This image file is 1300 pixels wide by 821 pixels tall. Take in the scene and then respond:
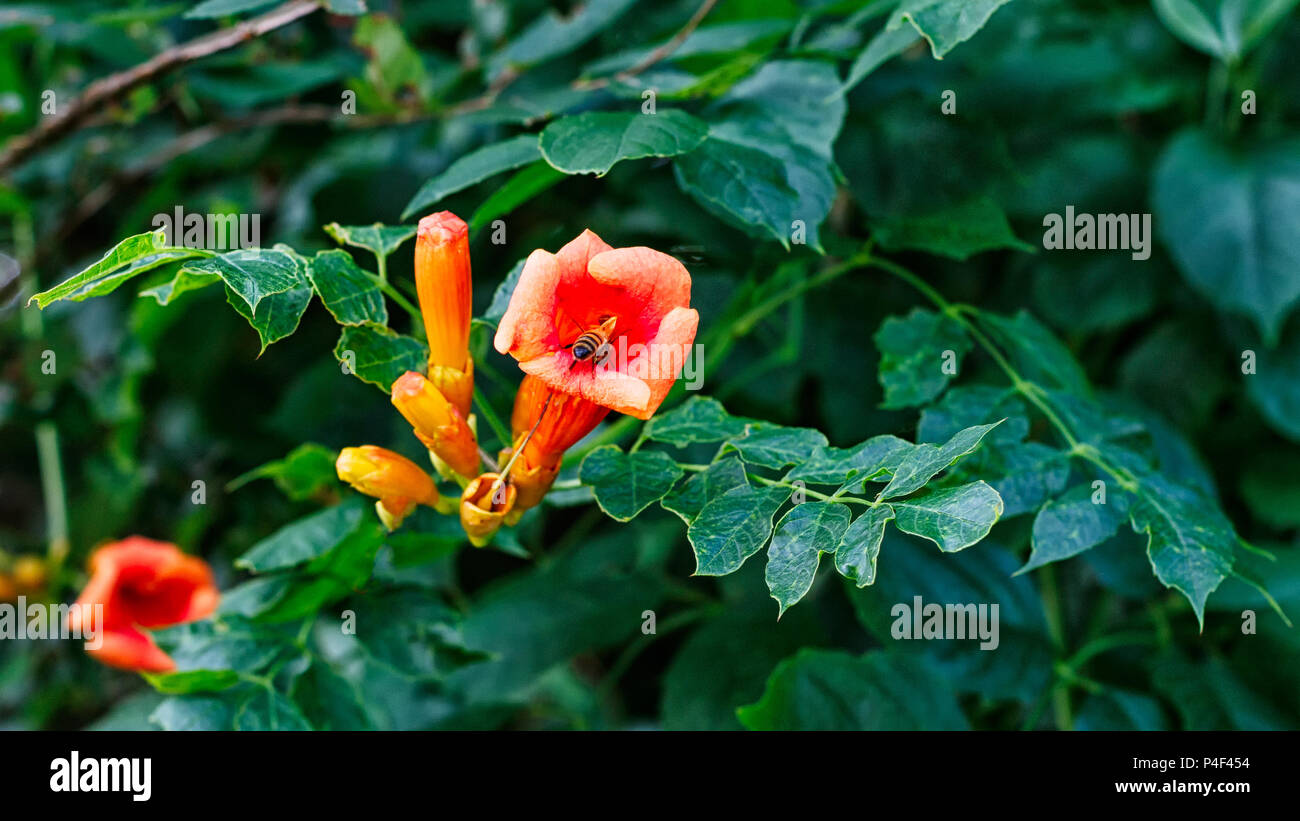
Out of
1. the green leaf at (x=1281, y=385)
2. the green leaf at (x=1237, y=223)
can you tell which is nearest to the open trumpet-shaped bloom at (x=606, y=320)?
the green leaf at (x=1237, y=223)

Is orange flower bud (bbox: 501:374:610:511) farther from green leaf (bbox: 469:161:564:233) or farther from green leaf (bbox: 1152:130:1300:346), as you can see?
green leaf (bbox: 1152:130:1300:346)

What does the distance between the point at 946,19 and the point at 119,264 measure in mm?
651

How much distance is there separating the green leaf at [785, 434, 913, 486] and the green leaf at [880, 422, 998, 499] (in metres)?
0.01

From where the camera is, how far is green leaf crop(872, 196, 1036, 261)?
3.16 feet

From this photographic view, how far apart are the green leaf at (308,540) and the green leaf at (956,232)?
1.95 feet

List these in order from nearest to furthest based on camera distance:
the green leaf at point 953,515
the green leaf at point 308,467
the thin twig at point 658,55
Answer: the green leaf at point 953,515
the green leaf at point 308,467
the thin twig at point 658,55

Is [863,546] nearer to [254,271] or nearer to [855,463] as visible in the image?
[855,463]

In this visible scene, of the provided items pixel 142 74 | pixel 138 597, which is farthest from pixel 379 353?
pixel 138 597

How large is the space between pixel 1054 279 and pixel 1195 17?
1.19ft

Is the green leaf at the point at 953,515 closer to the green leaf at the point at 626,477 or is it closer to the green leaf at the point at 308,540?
the green leaf at the point at 626,477

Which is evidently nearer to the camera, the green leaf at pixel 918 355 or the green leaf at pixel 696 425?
the green leaf at pixel 696 425

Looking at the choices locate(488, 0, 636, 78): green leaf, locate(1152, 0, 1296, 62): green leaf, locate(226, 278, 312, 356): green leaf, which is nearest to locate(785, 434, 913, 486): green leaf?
locate(226, 278, 312, 356): green leaf

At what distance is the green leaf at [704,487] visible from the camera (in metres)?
0.73
